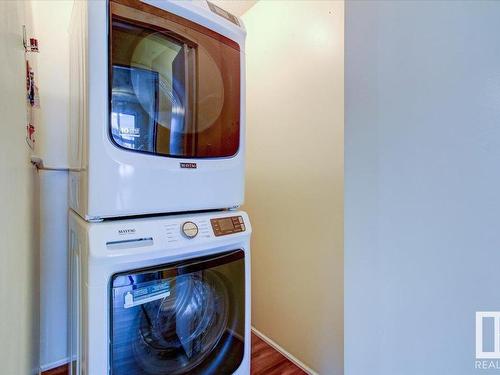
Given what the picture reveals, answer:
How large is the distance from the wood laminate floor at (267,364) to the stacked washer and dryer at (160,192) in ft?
1.63

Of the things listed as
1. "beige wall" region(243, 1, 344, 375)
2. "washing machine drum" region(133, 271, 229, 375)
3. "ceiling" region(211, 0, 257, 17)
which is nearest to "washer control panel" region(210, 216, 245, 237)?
"washing machine drum" region(133, 271, 229, 375)

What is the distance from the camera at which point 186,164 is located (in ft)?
2.94

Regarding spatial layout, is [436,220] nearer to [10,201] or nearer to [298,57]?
[298,57]

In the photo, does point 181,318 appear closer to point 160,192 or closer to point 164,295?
point 164,295

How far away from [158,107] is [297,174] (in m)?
0.82

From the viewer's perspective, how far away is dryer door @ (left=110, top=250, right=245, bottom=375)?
0.74m

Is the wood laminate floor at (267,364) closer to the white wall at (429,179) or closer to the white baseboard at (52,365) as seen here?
the white baseboard at (52,365)

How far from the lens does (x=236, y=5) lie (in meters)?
1.68

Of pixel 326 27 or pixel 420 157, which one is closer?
pixel 420 157

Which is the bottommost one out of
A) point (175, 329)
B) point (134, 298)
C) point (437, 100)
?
point (175, 329)

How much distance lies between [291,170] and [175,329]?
960 millimetres

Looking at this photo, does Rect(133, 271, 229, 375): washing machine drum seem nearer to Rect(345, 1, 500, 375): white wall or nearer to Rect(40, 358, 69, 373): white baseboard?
Rect(345, 1, 500, 375): white wall

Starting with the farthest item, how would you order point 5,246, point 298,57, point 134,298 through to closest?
point 298,57 < point 134,298 < point 5,246

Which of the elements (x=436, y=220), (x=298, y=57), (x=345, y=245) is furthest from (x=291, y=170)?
(x=436, y=220)
